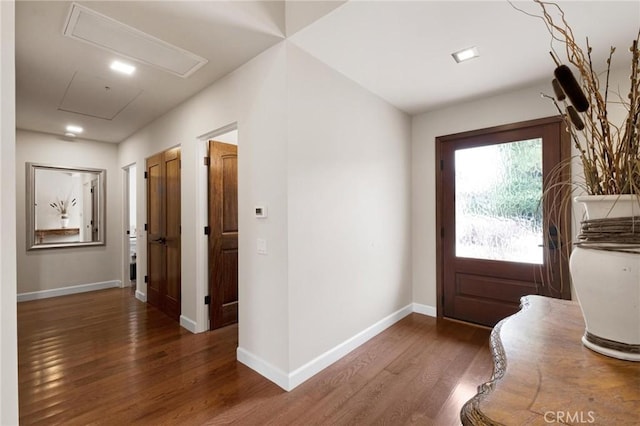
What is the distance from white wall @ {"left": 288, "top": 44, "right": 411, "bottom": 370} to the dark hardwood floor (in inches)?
12.5

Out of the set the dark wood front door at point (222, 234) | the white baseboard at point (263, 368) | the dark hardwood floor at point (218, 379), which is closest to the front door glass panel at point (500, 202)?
the dark hardwood floor at point (218, 379)

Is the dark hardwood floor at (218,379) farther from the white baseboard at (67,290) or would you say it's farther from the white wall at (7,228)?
the white baseboard at (67,290)

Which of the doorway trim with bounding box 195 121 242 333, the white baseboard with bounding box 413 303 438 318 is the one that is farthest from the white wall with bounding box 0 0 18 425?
the white baseboard with bounding box 413 303 438 318

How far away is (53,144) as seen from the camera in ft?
15.5

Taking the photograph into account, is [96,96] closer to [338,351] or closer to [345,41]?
[345,41]

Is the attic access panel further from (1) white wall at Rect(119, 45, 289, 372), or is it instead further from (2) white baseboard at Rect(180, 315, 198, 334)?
(2) white baseboard at Rect(180, 315, 198, 334)

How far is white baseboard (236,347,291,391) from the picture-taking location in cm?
218

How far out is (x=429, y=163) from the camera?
3.71 meters

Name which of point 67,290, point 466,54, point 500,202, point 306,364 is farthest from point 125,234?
point 500,202

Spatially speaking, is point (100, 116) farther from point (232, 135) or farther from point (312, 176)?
point (312, 176)

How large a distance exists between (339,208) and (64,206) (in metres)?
4.96

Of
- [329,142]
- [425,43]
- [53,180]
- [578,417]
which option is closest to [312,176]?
[329,142]

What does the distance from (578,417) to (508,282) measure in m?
2.92

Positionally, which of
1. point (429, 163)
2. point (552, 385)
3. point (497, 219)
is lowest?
point (552, 385)
